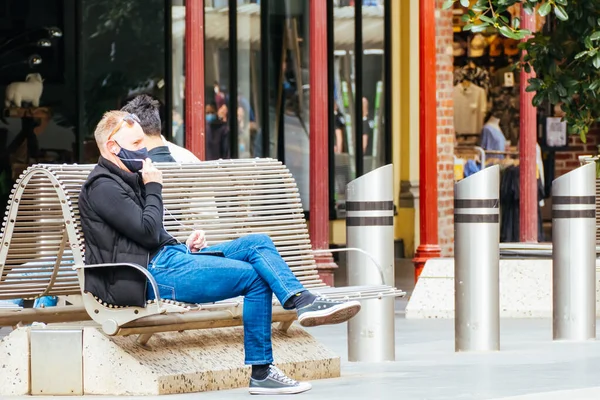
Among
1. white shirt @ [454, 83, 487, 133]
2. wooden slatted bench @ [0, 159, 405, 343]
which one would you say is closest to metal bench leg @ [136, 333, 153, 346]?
wooden slatted bench @ [0, 159, 405, 343]

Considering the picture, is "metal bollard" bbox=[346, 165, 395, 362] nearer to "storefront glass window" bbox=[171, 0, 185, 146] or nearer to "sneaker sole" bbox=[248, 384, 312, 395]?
"sneaker sole" bbox=[248, 384, 312, 395]

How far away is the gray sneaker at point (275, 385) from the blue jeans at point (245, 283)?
0.08 metres

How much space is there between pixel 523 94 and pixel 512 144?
18.7 feet

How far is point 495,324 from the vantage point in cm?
975

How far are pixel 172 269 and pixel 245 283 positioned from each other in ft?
1.13

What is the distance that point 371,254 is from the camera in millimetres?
9078

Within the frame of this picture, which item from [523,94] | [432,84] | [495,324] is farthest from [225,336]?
[523,94]

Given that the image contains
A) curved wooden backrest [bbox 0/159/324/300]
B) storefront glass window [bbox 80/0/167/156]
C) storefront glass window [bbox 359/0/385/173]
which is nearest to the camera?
curved wooden backrest [bbox 0/159/324/300]

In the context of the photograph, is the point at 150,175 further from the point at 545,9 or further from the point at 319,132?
the point at 319,132

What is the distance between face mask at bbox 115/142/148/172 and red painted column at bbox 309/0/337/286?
21.1ft

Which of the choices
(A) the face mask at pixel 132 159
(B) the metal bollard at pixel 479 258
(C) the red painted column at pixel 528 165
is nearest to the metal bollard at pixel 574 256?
(B) the metal bollard at pixel 479 258

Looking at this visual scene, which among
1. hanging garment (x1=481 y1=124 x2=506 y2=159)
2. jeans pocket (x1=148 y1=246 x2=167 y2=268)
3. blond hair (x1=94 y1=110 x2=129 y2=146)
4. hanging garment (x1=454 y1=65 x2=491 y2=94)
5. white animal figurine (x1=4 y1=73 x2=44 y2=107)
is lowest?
jeans pocket (x1=148 y1=246 x2=167 y2=268)

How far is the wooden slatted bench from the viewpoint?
740cm

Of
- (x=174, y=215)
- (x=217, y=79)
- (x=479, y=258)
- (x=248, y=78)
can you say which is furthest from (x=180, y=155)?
(x=248, y=78)
